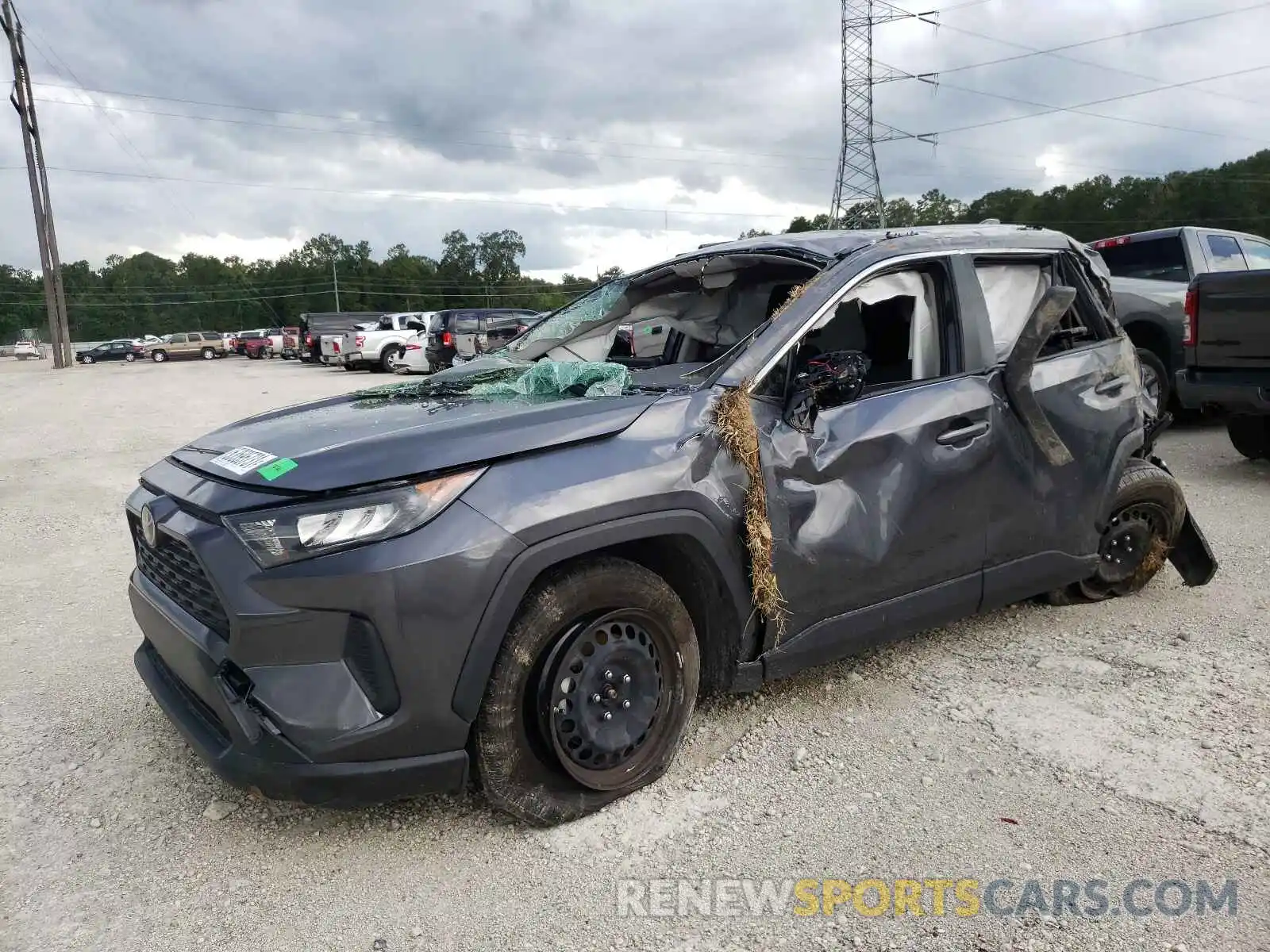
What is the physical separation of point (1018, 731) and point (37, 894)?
10.4ft

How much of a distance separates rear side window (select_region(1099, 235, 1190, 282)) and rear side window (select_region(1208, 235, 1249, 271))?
1.23 feet

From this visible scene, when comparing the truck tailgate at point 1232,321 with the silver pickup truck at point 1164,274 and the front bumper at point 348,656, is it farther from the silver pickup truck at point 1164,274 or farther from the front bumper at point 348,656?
the front bumper at point 348,656

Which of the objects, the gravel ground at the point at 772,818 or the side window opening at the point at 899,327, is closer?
the gravel ground at the point at 772,818

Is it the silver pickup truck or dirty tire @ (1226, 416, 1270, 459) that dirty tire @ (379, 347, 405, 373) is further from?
dirty tire @ (1226, 416, 1270, 459)

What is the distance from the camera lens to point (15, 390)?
2333cm

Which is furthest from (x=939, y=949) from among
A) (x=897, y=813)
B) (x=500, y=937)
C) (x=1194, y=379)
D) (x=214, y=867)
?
(x=1194, y=379)

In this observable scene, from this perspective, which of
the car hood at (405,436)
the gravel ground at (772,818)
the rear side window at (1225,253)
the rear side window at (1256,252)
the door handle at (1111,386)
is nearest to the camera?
the gravel ground at (772,818)

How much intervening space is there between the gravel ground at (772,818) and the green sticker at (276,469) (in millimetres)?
1135

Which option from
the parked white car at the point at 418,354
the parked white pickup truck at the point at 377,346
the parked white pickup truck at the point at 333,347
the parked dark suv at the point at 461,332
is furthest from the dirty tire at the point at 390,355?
the parked dark suv at the point at 461,332

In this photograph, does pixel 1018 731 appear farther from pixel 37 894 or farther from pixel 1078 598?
pixel 37 894

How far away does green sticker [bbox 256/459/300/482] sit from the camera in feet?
8.22

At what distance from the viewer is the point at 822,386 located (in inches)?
120

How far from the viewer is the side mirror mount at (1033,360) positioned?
3.62m

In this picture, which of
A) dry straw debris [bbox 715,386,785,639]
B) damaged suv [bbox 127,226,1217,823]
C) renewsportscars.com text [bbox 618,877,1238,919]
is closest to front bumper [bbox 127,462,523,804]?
damaged suv [bbox 127,226,1217,823]
